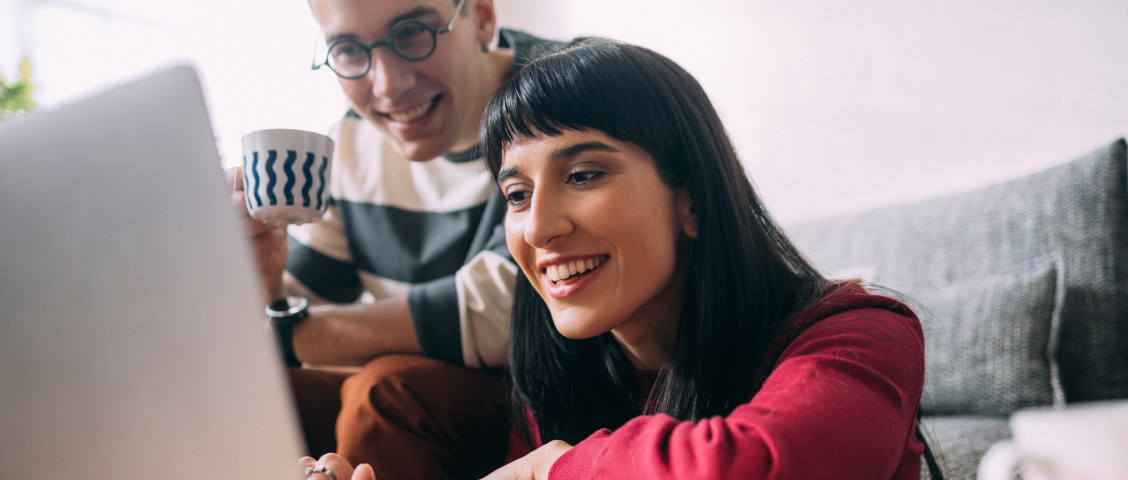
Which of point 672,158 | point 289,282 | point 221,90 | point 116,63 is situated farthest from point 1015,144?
point 116,63

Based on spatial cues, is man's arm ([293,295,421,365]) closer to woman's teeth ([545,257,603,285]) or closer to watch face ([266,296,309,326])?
watch face ([266,296,309,326])

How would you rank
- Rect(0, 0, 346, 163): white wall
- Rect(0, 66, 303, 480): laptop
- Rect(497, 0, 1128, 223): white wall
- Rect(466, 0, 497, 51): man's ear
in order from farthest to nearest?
Rect(0, 0, 346, 163): white wall < Rect(497, 0, 1128, 223): white wall < Rect(466, 0, 497, 51): man's ear < Rect(0, 66, 303, 480): laptop

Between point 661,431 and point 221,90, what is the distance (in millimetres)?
2251

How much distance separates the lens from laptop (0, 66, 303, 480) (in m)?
0.37

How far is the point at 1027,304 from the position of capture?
1.24 m

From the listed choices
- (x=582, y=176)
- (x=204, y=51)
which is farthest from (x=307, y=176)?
(x=204, y=51)

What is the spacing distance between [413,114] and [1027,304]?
1.28m

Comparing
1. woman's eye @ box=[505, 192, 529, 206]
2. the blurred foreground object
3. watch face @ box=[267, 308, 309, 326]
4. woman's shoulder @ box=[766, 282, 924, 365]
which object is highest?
the blurred foreground object

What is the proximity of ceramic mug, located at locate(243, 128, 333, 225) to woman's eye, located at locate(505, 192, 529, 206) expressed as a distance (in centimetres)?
28

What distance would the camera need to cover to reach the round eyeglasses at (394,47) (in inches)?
46.1

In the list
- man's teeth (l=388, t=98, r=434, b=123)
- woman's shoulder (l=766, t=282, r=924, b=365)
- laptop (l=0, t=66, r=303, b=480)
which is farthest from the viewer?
man's teeth (l=388, t=98, r=434, b=123)

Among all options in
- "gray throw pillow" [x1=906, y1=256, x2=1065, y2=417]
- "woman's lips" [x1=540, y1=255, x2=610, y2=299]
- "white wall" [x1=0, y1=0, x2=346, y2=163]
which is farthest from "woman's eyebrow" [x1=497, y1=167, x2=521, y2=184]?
"white wall" [x1=0, y1=0, x2=346, y2=163]

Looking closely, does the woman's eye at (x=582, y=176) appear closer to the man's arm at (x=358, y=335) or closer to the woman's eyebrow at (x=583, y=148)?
the woman's eyebrow at (x=583, y=148)

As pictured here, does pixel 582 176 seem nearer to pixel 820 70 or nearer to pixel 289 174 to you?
pixel 289 174
